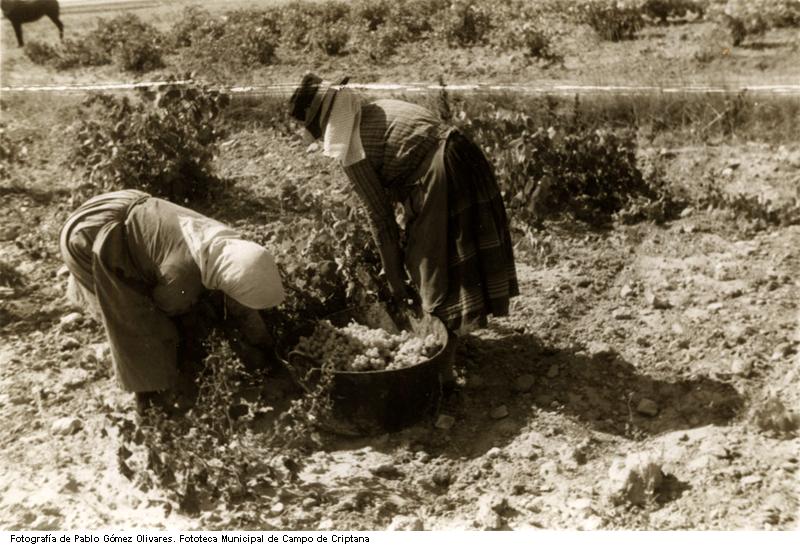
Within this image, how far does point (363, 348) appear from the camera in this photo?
3.57 metres

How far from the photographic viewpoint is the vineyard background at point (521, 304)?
125 inches

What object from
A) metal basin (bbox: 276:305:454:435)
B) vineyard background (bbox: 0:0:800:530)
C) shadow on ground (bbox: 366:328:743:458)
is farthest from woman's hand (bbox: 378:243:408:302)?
shadow on ground (bbox: 366:328:743:458)

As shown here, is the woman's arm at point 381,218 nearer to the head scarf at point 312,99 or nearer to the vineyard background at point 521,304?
the head scarf at point 312,99

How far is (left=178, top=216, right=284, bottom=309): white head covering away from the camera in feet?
10.8

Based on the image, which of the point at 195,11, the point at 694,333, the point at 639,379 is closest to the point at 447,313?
the point at 639,379

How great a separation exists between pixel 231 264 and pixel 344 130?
0.65m

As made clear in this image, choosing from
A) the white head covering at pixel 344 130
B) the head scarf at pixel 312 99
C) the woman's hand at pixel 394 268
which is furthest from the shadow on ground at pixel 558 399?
the head scarf at pixel 312 99

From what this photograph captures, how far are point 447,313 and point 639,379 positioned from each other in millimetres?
879

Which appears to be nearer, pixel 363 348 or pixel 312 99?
pixel 312 99

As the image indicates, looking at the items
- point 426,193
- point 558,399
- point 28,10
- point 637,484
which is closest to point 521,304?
point 558,399

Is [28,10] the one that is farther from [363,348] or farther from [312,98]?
[363,348]

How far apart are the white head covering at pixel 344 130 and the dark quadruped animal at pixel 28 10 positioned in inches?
273

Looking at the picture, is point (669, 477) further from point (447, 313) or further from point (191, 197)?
point (191, 197)

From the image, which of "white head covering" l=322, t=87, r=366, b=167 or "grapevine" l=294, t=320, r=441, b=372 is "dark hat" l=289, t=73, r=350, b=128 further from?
"grapevine" l=294, t=320, r=441, b=372
